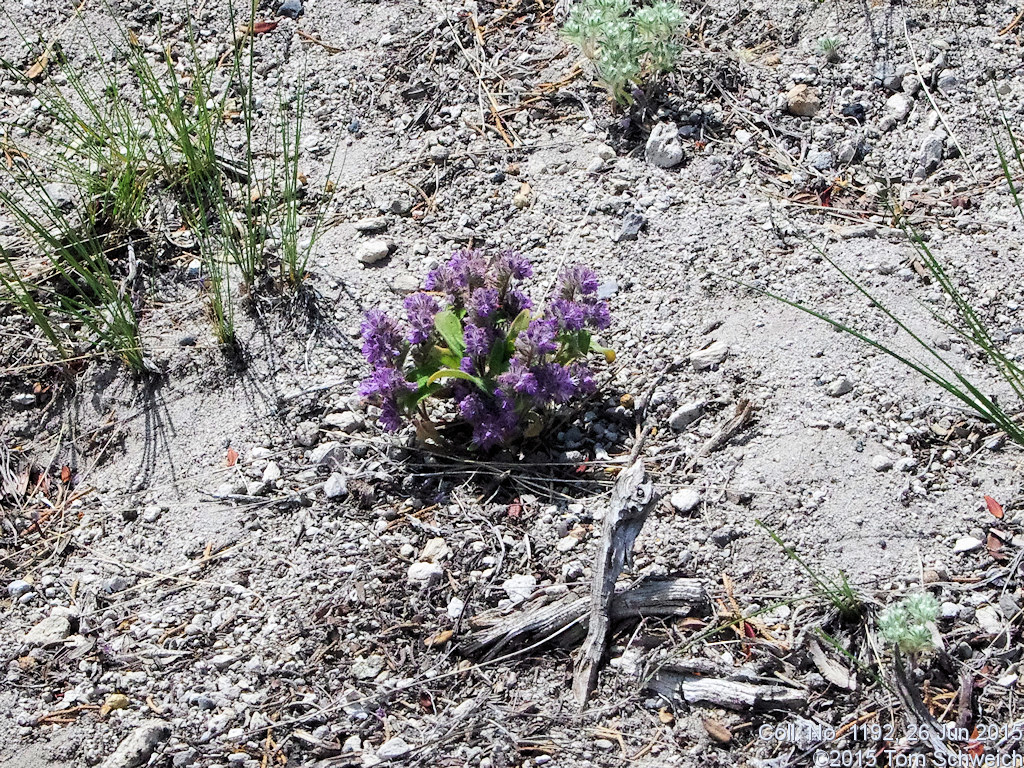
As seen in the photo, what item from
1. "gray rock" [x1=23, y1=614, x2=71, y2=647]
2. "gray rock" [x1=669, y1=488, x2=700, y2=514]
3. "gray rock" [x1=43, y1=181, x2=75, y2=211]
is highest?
"gray rock" [x1=43, y1=181, x2=75, y2=211]

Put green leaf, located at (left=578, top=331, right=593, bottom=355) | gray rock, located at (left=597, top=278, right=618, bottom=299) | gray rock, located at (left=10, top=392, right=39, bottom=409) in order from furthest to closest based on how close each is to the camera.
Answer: gray rock, located at (left=10, top=392, right=39, bottom=409)
gray rock, located at (left=597, top=278, right=618, bottom=299)
green leaf, located at (left=578, top=331, right=593, bottom=355)

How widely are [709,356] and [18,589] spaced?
1994 mm

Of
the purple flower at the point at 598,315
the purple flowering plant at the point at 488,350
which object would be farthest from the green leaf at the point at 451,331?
the purple flower at the point at 598,315

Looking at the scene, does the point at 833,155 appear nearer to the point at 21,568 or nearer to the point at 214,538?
the point at 214,538

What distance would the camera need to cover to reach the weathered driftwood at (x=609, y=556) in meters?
2.27

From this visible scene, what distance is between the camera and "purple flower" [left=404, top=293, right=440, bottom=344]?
2.69 m

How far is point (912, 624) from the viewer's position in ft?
6.95

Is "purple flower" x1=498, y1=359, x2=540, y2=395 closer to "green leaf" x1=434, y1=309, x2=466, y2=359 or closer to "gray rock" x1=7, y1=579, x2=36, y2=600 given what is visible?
"green leaf" x1=434, y1=309, x2=466, y2=359

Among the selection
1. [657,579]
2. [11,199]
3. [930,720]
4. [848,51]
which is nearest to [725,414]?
[657,579]

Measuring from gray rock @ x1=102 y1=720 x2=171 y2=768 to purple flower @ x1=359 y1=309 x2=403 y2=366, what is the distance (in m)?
1.03

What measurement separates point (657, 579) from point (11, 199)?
109 inches

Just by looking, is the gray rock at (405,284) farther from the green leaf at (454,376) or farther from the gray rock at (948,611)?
the gray rock at (948,611)

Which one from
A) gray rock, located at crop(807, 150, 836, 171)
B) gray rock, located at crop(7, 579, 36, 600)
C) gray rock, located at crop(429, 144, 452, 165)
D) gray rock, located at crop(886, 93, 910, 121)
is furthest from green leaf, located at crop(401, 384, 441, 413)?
gray rock, located at crop(886, 93, 910, 121)

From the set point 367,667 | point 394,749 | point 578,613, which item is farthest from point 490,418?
point 394,749
